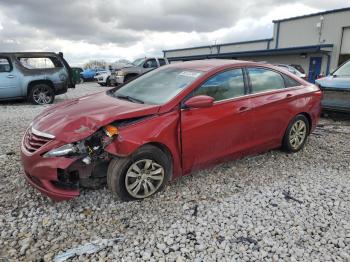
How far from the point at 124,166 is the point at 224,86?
1717 millimetres

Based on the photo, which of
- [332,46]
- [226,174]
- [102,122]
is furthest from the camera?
[332,46]

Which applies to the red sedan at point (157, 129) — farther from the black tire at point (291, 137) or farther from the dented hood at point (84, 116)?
the black tire at point (291, 137)

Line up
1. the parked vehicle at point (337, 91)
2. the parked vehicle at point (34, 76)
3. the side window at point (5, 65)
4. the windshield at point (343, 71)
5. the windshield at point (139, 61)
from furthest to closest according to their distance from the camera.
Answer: the windshield at point (139, 61) → the parked vehicle at point (34, 76) → the side window at point (5, 65) → the windshield at point (343, 71) → the parked vehicle at point (337, 91)

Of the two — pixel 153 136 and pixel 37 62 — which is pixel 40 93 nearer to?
pixel 37 62

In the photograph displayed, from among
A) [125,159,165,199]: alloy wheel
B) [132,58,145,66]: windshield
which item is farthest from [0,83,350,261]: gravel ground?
[132,58,145,66]: windshield

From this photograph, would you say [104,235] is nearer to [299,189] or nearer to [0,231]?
[0,231]

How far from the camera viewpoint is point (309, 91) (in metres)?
5.09

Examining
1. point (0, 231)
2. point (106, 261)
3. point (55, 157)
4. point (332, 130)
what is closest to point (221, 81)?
point (55, 157)

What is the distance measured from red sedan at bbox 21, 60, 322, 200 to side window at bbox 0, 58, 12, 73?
7.26 m

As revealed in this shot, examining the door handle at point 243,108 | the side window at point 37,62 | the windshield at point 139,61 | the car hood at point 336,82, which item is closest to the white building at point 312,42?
the windshield at point 139,61

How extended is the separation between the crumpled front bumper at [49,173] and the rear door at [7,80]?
793 cm

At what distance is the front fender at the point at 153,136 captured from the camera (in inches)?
123

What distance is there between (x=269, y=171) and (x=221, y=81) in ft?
4.85

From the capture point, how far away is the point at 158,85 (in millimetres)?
4082
